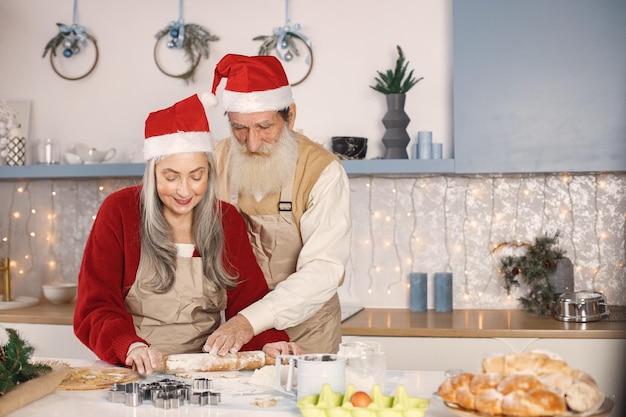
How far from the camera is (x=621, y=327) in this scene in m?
3.49

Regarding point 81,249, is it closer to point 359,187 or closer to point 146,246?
point 359,187

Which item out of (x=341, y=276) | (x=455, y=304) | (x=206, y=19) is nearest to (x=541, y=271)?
(x=455, y=304)

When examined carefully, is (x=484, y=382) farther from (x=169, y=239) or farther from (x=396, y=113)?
(x=396, y=113)

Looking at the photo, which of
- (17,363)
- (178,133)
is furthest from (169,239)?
(17,363)

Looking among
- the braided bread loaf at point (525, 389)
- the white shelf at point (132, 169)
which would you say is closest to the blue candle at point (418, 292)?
the white shelf at point (132, 169)

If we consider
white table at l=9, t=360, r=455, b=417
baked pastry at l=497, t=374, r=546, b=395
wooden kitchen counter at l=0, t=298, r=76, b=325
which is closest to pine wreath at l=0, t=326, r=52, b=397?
white table at l=9, t=360, r=455, b=417

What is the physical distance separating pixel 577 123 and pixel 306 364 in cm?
232

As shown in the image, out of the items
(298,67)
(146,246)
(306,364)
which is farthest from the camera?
(298,67)

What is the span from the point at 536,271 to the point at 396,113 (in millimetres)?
938

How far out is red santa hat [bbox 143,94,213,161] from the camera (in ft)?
8.23

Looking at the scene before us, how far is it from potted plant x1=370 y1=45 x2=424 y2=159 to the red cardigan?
1391 mm

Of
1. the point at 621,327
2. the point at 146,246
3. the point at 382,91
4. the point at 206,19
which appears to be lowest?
the point at 621,327

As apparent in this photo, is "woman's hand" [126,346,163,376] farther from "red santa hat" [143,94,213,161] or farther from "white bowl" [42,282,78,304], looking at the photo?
"white bowl" [42,282,78,304]

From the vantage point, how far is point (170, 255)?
2.48m
